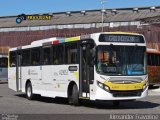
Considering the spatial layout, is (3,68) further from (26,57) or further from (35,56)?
(35,56)

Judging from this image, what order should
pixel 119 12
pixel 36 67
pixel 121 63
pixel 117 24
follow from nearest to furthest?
pixel 121 63, pixel 36 67, pixel 117 24, pixel 119 12

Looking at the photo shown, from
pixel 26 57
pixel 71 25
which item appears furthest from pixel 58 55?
pixel 71 25

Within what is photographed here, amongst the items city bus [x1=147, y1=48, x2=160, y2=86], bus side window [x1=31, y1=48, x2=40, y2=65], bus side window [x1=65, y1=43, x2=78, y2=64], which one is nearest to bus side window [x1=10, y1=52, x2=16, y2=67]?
bus side window [x1=31, y1=48, x2=40, y2=65]

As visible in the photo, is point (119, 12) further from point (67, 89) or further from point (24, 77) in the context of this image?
point (67, 89)

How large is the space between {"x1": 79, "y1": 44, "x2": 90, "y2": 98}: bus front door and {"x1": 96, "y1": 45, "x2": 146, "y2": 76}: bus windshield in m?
0.89

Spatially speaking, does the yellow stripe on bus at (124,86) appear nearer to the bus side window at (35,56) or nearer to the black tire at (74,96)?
the black tire at (74,96)

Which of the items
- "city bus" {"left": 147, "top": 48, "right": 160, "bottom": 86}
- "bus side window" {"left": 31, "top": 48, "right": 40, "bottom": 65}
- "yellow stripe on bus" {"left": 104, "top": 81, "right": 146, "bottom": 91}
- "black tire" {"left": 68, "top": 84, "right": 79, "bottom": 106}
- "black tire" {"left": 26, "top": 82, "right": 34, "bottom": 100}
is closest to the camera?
"yellow stripe on bus" {"left": 104, "top": 81, "right": 146, "bottom": 91}

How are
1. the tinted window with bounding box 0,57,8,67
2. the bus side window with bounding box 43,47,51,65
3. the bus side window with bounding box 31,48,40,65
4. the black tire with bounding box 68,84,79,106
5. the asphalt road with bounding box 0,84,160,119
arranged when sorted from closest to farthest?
the asphalt road with bounding box 0,84,160,119 < the black tire with bounding box 68,84,79,106 < the bus side window with bounding box 43,47,51,65 < the bus side window with bounding box 31,48,40,65 < the tinted window with bounding box 0,57,8,67

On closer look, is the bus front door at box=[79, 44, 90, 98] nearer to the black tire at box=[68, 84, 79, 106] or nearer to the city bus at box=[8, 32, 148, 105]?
the city bus at box=[8, 32, 148, 105]

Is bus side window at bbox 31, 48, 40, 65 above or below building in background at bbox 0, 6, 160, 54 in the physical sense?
below

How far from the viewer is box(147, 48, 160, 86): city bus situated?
105 feet

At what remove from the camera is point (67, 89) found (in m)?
20.6

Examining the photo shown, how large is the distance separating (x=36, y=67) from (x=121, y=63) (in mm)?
6484

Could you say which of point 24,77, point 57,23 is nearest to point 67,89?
point 24,77
